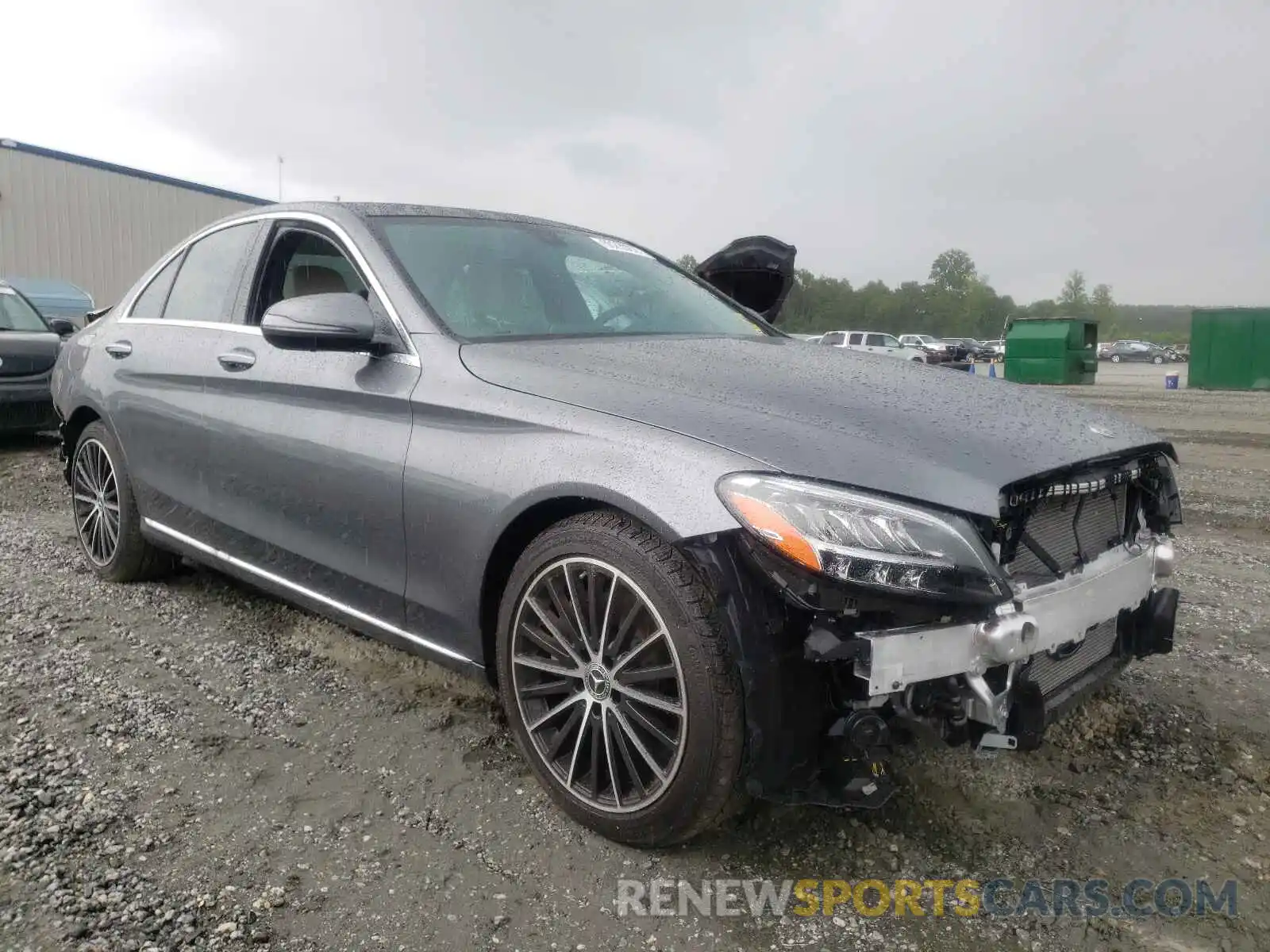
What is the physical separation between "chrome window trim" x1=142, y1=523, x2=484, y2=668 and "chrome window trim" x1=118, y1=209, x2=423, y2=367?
36 centimetres

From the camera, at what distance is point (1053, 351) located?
2566 cm

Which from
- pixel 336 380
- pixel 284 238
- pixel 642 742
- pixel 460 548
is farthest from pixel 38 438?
pixel 642 742

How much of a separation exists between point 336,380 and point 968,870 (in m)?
2.14

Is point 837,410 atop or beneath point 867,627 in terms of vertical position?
atop

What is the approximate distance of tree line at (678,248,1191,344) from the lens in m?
79.8

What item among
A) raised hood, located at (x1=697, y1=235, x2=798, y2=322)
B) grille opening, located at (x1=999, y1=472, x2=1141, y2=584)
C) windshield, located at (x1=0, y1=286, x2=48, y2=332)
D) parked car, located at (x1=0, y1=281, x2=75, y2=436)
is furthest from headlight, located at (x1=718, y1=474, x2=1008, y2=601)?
windshield, located at (x1=0, y1=286, x2=48, y2=332)

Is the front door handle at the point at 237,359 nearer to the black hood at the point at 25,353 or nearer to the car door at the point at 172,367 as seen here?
the car door at the point at 172,367

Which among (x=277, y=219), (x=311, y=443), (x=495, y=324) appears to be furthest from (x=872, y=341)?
(x=311, y=443)

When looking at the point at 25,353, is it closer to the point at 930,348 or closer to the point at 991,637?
the point at 991,637

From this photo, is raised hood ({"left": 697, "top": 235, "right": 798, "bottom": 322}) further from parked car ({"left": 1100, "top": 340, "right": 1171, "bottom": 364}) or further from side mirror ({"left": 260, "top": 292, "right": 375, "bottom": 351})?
parked car ({"left": 1100, "top": 340, "right": 1171, "bottom": 364})

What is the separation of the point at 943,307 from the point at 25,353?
96068 millimetres

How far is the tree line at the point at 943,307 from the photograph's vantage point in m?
79.8

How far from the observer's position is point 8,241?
20.9 metres

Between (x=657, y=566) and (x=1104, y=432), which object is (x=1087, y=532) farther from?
(x=657, y=566)
